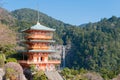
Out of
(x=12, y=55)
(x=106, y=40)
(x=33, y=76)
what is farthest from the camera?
(x=106, y=40)

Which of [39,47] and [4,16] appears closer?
Result: [39,47]

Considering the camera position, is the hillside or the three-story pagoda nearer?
the three-story pagoda

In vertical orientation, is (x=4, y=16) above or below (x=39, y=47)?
above

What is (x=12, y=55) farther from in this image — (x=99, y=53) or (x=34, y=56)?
(x=99, y=53)

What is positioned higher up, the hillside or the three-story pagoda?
the hillside

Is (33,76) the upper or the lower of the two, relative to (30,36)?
lower

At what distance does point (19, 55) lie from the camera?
29641 millimetres

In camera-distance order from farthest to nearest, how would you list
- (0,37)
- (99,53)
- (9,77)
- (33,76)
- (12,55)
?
(99,53) < (12,55) < (33,76) < (0,37) < (9,77)

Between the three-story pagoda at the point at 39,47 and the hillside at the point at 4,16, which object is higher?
the hillside at the point at 4,16

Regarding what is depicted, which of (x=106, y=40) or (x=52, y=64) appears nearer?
(x=52, y=64)

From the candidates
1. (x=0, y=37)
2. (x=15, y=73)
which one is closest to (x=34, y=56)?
(x=0, y=37)

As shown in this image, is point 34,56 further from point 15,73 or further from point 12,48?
point 15,73

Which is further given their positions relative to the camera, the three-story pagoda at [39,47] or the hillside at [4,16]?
the hillside at [4,16]

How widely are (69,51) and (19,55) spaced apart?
60187mm
